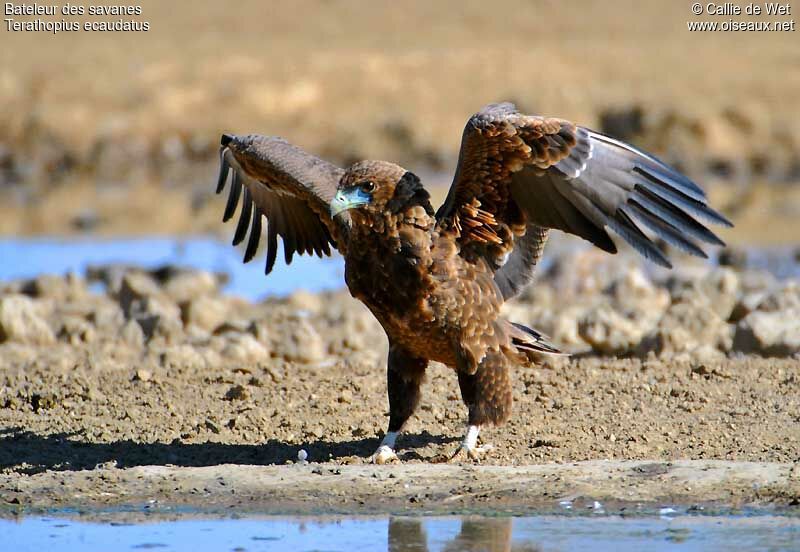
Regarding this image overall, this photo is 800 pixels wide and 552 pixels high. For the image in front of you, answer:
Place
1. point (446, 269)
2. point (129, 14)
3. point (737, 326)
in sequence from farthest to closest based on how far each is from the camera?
point (129, 14), point (737, 326), point (446, 269)

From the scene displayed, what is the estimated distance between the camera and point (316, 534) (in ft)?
20.3

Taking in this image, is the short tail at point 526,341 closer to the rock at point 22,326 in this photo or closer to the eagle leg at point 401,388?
the eagle leg at point 401,388

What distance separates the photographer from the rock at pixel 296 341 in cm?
1062

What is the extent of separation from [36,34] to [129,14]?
15.0 feet

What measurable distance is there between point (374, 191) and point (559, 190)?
3.03ft

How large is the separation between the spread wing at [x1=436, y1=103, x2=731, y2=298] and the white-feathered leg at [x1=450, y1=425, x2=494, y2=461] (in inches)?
34.2

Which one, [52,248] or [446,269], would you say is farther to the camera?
Answer: [52,248]

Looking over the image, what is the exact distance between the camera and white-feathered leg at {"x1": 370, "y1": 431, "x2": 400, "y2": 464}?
24.3 feet

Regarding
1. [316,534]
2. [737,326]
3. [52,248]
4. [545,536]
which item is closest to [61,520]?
[316,534]

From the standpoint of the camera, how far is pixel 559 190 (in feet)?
24.3

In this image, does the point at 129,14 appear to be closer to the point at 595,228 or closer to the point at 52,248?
the point at 52,248

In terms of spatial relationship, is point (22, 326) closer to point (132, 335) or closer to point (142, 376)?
point (132, 335)

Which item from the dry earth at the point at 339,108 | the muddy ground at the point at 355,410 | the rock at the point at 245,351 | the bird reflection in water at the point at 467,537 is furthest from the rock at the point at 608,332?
the dry earth at the point at 339,108

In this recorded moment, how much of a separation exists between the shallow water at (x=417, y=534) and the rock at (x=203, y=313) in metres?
5.71
